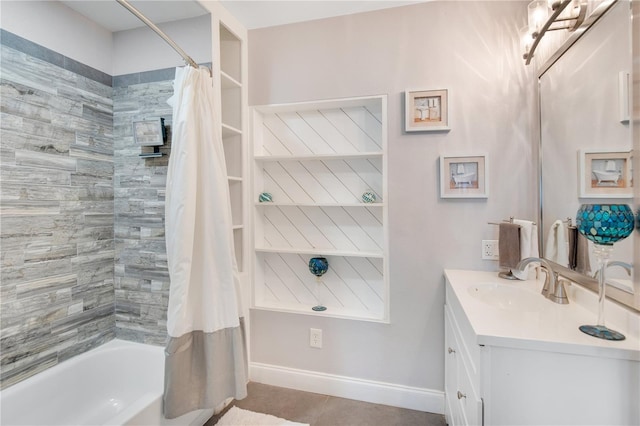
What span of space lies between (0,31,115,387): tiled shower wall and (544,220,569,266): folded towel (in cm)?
266

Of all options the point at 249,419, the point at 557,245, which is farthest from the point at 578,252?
the point at 249,419

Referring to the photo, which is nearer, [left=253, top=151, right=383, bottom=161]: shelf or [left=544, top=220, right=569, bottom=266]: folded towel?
[left=544, top=220, right=569, bottom=266]: folded towel

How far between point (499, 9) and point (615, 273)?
1587mm

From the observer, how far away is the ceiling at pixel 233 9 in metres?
1.83

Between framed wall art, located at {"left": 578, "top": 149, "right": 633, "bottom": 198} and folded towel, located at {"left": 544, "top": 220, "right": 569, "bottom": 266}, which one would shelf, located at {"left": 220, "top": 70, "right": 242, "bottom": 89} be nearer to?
framed wall art, located at {"left": 578, "top": 149, "right": 633, "bottom": 198}

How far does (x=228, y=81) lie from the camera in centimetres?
199

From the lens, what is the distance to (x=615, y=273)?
1.03 metres

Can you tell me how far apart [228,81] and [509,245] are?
1.98 meters

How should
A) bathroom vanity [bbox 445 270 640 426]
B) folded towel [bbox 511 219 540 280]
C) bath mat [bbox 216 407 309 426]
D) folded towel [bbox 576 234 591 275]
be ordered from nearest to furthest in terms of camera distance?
bathroom vanity [bbox 445 270 640 426] < folded towel [bbox 576 234 591 275] < folded towel [bbox 511 219 540 280] < bath mat [bbox 216 407 309 426]

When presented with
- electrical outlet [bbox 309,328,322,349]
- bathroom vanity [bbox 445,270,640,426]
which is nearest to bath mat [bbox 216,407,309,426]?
electrical outlet [bbox 309,328,322,349]

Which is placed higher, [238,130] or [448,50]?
[448,50]

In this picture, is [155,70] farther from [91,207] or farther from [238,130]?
[91,207]

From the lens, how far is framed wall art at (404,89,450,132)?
1796mm

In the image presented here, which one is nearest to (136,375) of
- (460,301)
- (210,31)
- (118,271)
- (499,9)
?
(118,271)
